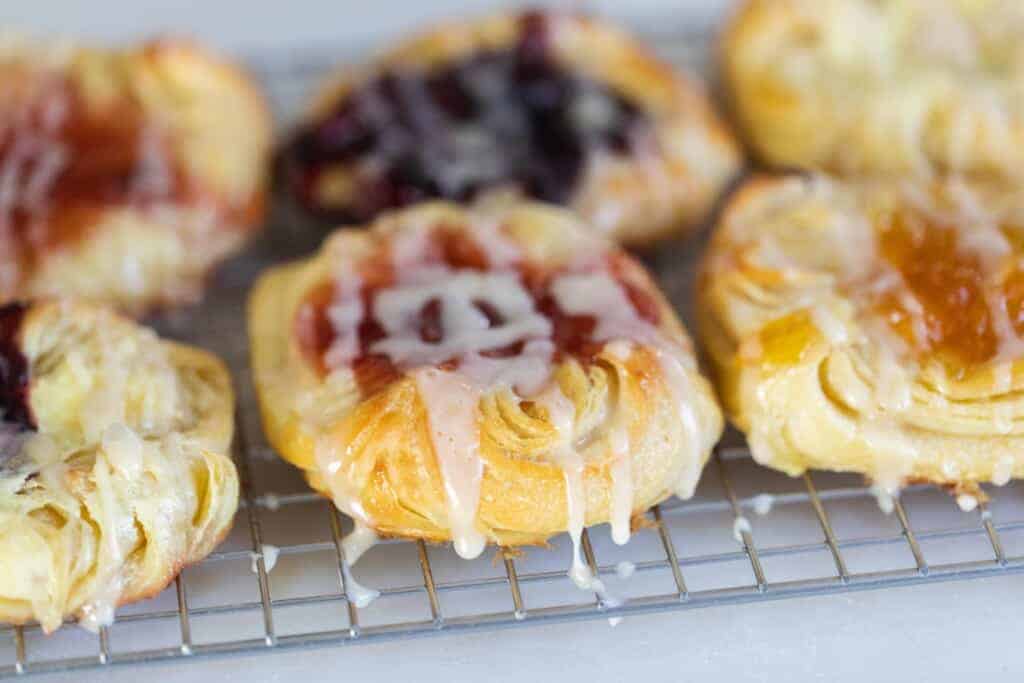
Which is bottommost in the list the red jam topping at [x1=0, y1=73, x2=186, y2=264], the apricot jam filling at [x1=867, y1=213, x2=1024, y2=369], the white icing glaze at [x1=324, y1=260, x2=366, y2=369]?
the red jam topping at [x1=0, y1=73, x2=186, y2=264]

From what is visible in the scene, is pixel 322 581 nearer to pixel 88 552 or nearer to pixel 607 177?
pixel 88 552

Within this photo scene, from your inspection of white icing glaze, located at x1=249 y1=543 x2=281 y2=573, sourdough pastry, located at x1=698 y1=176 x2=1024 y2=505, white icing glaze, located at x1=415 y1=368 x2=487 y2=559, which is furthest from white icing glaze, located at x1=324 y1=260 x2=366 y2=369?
sourdough pastry, located at x1=698 y1=176 x2=1024 y2=505

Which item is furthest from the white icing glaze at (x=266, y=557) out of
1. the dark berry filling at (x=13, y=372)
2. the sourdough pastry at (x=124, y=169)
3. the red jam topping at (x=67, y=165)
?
the red jam topping at (x=67, y=165)

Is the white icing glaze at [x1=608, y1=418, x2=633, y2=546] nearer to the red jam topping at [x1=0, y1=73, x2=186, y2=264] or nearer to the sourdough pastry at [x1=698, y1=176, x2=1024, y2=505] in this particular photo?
the sourdough pastry at [x1=698, y1=176, x2=1024, y2=505]

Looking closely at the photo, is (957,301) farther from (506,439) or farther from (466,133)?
(466,133)

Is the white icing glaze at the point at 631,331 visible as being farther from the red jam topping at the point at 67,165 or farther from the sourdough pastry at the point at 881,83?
the red jam topping at the point at 67,165

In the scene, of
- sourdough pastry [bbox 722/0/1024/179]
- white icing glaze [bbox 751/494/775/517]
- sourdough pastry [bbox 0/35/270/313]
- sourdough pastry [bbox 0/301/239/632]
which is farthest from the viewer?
sourdough pastry [bbox 722/0/1024/179]

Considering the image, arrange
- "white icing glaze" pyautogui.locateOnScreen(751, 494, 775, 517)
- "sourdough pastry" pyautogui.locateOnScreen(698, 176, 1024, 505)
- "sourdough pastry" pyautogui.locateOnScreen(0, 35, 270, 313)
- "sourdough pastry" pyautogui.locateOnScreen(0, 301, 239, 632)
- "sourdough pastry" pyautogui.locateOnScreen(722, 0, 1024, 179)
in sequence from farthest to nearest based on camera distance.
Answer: "sourdough pastry" pyautogui.locateOnScreen(722, 0, 1024, 179) < "sourdough pastry" pyautogui.locateOnScreen(0, 35, 270, 313) < "white icing glaze" pyautogui.locateOnScreen(751, 494, 775, 517) < "sourdough pastry" pyautogui.locateOnScreen(698, 176, 1024, 505) < "sourdough pastry" pyautogui.locateOnScreen(0, 301, 239, 632)
